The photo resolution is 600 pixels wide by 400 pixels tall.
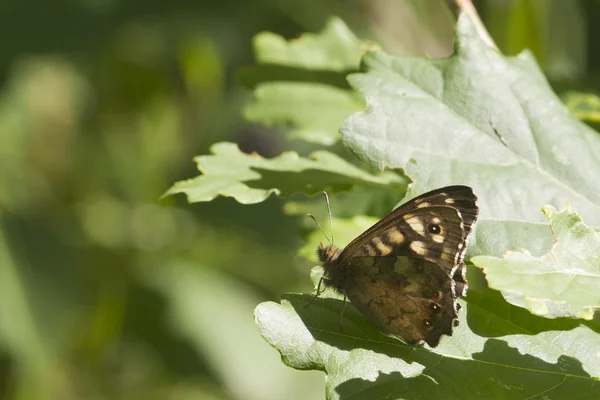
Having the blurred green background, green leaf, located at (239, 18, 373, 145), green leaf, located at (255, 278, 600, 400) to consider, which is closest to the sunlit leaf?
green leaf, located at (255, 278, 600, 400)

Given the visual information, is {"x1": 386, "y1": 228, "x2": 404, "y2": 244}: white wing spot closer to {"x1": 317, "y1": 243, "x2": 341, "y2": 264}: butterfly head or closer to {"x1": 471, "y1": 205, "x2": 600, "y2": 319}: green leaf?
{"x1": 317, "y1": 243, "x2": 341, "y2": 264}: butterfly head

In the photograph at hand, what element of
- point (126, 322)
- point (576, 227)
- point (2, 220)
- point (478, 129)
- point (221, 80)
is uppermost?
point (478, 129)

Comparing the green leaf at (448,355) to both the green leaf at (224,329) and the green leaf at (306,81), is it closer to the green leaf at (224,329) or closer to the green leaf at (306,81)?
the green leaf at (306,81)

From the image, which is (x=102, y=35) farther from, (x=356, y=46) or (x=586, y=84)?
(x=586, y=84)

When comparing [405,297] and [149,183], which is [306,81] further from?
[149,183]

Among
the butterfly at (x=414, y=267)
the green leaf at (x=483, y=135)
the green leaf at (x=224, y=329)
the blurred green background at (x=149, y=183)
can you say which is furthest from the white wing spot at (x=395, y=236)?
the green leaf at (x=224, y=329)

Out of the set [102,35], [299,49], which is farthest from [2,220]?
[299,49]
